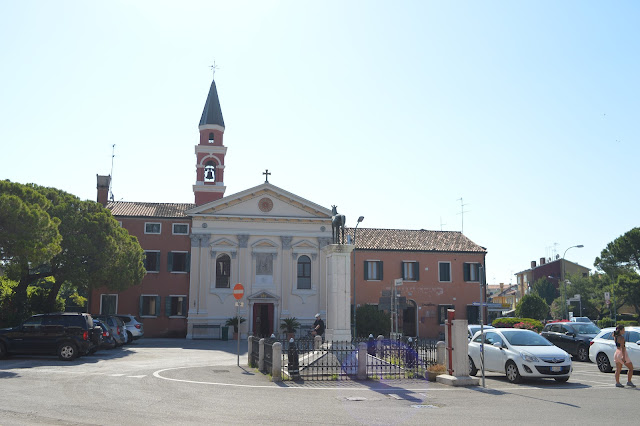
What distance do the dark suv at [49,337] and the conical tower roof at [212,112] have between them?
2774 centimetres

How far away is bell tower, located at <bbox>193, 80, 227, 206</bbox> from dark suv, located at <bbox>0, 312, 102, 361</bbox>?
24.2 m

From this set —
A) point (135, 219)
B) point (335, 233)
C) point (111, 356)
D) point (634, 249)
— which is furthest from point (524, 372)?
point (634, 249)

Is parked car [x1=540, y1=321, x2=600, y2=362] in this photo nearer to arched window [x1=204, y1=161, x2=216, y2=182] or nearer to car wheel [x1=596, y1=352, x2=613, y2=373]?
car wheel [x1=596, y1=352, x2=613, y2=373]

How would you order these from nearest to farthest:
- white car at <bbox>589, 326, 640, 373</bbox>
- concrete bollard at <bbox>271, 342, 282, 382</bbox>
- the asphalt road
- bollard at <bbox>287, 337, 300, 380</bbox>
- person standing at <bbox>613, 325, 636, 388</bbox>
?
the asphalt road, person standing at <bbox>613, 325, 636, 388</bbox>, concrete bollard at <bbox>271, 342, 282, 382</bbox>, bollard at <bbox>287, 337, 300, 380</bbox>, white car at <bbox>589, 326, 640, 373</bbox>

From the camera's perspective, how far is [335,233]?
21438 millimetres

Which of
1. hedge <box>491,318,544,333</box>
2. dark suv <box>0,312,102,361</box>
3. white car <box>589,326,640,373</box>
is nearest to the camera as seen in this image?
white car <box>589,326,640,373</box>

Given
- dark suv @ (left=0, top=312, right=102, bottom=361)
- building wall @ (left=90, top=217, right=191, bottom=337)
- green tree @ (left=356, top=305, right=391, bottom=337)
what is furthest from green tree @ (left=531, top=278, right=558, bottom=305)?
dark suv @ (left=0, top=312, right=102, bottom=361)

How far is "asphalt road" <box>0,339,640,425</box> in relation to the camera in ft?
32.2

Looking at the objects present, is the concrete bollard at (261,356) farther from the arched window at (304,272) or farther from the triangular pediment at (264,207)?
the arched window at (304,272)

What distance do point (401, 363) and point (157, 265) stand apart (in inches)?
1035

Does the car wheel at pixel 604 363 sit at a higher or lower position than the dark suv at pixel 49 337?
lower

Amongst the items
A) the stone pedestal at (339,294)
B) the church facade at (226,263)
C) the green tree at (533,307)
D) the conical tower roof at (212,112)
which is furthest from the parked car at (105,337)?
the green tree at (533,307)

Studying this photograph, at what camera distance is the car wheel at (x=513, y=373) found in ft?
49.6

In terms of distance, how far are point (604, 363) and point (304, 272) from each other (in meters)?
24.9
